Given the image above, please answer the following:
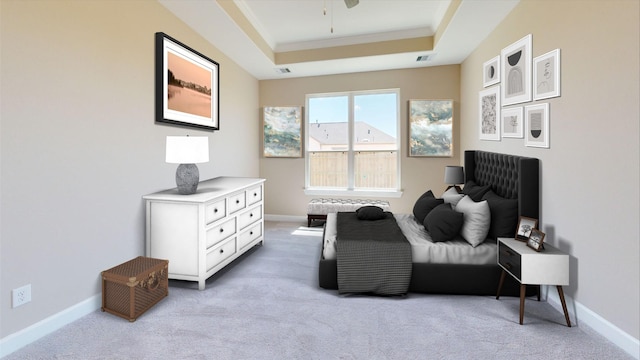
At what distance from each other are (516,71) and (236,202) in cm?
318

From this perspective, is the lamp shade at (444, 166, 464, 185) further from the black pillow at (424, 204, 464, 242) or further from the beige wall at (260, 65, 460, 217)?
the black pillow at (424, 204, 464, 242)

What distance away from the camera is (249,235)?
367 centimetres

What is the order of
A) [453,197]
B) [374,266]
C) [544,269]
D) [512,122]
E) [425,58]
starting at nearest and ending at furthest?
[544,269] → [374,266] → [512,122] → [453,197] → [425,58]

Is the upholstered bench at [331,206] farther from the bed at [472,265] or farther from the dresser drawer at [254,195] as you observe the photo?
the bed at [472,265]

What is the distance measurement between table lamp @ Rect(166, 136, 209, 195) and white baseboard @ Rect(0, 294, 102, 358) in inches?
43.6

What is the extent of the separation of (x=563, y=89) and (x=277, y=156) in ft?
14.2

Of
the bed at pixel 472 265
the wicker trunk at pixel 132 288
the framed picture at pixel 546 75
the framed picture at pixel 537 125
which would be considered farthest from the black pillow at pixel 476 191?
the wicker trunk at pixel 132 288

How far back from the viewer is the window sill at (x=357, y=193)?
17.4 ft

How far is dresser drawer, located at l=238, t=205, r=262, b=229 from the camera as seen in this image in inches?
136

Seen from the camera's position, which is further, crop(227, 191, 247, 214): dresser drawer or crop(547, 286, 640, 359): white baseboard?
crop(227, 191, 247, 214): dresser drawer

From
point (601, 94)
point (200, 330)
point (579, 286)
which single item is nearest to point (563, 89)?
point (601, 94)

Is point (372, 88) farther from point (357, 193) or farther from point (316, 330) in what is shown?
point (316, 330)

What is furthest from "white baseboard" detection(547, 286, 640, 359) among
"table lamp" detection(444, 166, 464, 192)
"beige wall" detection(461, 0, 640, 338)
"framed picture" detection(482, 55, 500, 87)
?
"framed picture" detection(482, 55, 500, 87)

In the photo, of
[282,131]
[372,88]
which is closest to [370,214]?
[372,88]
